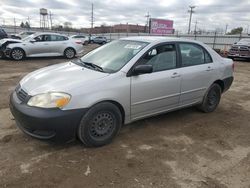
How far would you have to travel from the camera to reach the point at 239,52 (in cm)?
1794

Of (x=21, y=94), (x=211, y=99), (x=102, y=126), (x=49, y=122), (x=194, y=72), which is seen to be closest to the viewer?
(x=49, y=122)

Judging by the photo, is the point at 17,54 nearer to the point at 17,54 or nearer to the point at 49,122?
the point at 17,54

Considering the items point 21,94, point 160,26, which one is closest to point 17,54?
point 21,94

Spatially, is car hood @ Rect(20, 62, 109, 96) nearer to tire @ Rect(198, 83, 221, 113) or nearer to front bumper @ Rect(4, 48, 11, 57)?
tire @ Rect(198, 83, 221, 113)

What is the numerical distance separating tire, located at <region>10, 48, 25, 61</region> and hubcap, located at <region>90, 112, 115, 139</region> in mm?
10858

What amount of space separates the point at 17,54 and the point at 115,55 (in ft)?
33.7

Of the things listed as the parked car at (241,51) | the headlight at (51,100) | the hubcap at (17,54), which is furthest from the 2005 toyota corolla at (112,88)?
the parked car at (241,51)

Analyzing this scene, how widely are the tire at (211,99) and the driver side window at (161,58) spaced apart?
129 cm

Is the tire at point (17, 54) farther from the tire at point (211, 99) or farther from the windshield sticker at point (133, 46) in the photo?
the tire at point (211, 99)

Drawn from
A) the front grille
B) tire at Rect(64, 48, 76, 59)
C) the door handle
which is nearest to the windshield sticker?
the door handle

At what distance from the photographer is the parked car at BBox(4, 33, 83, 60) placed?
13.1m

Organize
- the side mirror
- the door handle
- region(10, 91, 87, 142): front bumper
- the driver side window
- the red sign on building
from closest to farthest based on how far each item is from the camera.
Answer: region(10, 91, 87, 142): front bumper, the side mirror, the driver side window, the door handle, the red sign on building

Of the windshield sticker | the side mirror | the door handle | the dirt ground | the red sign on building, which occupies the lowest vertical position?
the dirt ground

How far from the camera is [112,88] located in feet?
12.4
